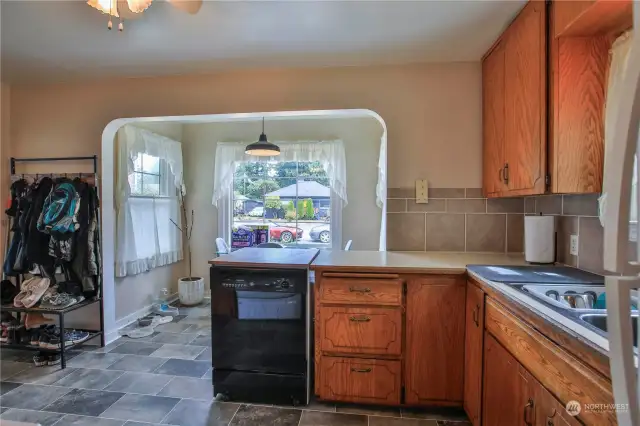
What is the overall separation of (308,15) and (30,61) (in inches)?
85.0

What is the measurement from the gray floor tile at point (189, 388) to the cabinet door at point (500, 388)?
5.36 feet

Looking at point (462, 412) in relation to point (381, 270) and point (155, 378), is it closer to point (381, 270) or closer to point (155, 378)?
point (381, 270)

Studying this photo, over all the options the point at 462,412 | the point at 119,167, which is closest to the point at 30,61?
the point at 119,167

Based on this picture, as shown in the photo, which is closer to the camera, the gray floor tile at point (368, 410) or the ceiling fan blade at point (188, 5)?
the ceiling fan blade at point (188, 5)

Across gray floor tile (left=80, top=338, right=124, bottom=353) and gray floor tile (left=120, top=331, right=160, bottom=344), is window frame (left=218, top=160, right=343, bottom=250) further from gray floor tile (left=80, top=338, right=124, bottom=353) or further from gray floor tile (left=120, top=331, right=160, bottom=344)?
gray floor tile (left=80, top=338, right=124, bottom=353)

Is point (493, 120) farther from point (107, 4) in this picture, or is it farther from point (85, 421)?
point (85, 421)

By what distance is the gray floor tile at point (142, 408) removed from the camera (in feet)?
6.48

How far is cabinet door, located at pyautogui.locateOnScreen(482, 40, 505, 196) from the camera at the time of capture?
207 centimetres

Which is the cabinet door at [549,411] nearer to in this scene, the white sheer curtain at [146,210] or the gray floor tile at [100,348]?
the gray floor tile at [100,348]

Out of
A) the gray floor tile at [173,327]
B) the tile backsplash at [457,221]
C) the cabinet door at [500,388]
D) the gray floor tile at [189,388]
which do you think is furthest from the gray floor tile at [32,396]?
the cabinet door at [500,388]

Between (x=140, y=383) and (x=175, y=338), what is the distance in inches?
32.1

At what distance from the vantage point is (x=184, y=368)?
2572mm

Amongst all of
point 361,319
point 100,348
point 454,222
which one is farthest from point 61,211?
point 454,222

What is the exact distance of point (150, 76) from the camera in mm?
2695
